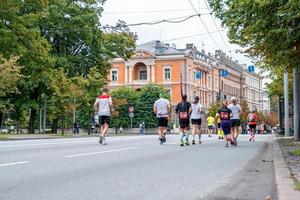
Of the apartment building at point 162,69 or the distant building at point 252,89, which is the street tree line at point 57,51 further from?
the distant building at point 252,89

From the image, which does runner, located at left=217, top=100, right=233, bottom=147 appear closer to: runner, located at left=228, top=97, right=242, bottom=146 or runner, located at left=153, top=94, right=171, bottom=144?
runner, located at left=228, top=97, right=242, bottom=146

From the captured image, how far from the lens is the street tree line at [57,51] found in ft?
119

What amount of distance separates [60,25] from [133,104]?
39.5m

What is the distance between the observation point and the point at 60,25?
4716cm

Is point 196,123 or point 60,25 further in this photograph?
point 60,25

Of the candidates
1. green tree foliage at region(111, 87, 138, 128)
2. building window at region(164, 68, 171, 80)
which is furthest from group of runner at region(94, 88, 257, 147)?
building window at region(164, 68, 171, 80)

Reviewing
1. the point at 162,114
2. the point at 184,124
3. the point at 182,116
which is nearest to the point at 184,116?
the point at 182,116

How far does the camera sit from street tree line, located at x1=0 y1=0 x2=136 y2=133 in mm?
36344

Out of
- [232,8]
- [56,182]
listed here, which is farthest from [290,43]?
[56,182]

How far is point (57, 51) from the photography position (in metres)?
50.1

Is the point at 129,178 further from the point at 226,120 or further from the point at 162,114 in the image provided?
the point at 226,120

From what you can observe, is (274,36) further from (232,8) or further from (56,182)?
(56,182)

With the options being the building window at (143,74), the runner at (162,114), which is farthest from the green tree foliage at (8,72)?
the building window at (143,74)

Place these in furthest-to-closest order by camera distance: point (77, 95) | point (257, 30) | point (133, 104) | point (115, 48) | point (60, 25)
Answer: point (133, 104)
point (115, 48)
point (60, 25)
point (77, 95)
point (257, 30)
